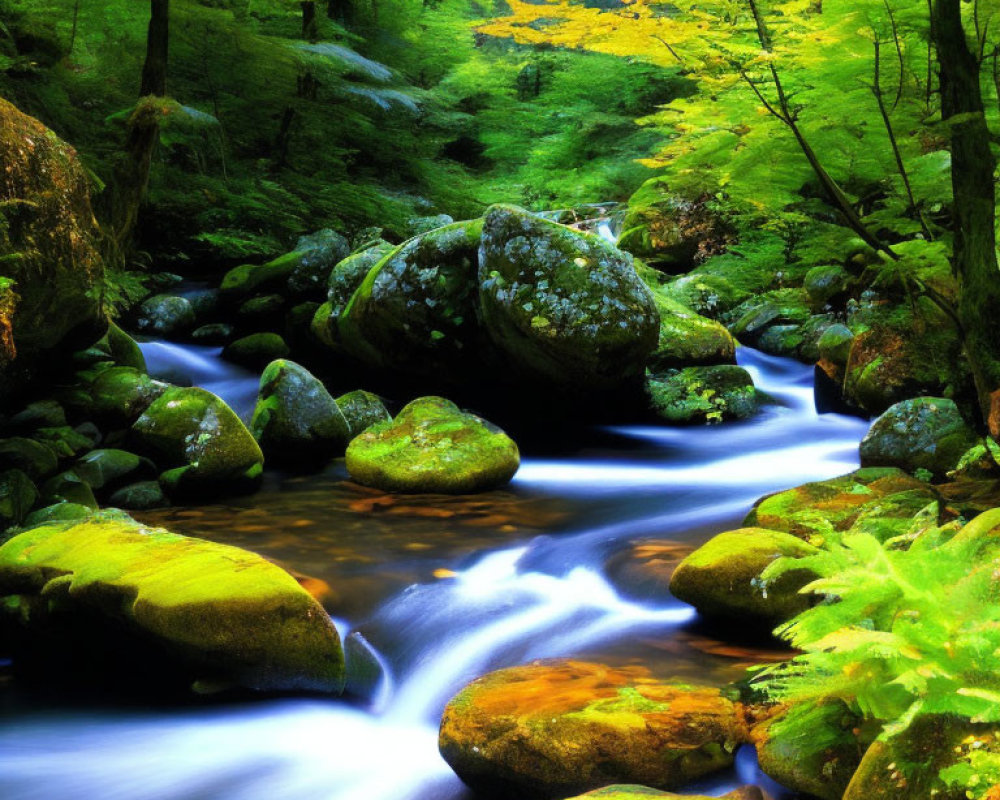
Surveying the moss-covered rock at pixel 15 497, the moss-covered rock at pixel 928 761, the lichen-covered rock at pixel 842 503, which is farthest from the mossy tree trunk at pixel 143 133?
the moss-covered rock at pixel 928 761

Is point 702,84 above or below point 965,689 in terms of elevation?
above

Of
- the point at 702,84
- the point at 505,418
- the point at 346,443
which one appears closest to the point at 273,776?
the point at 702,84

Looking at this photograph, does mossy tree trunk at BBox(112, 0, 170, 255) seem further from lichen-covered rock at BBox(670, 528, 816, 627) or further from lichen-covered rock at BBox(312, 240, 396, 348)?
lichen-covered rock at BBox(670, 528, 816, 627)

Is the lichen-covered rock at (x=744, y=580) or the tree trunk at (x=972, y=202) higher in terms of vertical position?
the tree trunk at (x=972, y=202)

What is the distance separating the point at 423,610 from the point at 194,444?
3.27 metres

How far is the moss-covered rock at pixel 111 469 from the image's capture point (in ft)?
22.7

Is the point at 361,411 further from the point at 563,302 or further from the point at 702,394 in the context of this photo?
the point at 702,394

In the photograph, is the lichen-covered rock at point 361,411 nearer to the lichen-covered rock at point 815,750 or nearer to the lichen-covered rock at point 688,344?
the lichen-covered rock at point 688,344

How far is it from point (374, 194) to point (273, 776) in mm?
10630

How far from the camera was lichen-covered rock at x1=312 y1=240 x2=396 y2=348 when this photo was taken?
35.6ft

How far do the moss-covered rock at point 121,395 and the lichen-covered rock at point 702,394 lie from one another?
18.5 feet

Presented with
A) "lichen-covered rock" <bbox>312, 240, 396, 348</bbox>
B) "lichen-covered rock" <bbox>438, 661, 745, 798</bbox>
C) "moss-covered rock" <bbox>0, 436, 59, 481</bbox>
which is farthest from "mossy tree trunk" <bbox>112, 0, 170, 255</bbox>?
"lichen-covered rock" <bbox>438, 661, 745, 798</bbox>

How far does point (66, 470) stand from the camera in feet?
22.4

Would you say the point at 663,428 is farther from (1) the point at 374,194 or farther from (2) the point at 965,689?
(2) the point at 965,689
